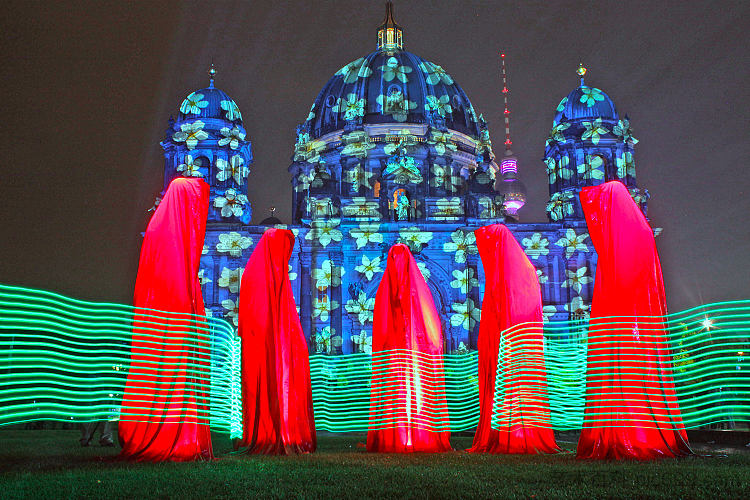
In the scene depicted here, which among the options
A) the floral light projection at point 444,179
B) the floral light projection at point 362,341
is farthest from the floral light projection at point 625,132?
the floral light projection at point 362,341

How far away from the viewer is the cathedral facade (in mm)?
34469

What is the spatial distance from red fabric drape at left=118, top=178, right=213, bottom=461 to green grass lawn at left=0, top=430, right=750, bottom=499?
506mm

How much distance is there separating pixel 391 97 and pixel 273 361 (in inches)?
1253

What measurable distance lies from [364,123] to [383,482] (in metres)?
34.9

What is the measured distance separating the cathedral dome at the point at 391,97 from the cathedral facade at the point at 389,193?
0.09 m

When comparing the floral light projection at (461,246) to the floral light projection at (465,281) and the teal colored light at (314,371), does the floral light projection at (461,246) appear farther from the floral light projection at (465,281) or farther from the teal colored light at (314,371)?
the teal colored light at (314,371)

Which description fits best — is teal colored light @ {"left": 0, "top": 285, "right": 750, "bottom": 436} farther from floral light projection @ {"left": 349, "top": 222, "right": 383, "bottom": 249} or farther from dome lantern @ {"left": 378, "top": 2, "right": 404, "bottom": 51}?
dome lantern @ {"left": 378, "top": 2, "right": 404, "bottom": 51}

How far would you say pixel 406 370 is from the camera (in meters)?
12.2

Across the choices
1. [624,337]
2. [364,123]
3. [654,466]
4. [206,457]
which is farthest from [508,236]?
[364,123]

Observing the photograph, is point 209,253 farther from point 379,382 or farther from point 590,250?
point 379,382

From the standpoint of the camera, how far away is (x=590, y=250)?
3575 cm

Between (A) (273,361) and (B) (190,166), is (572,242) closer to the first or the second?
(B) (190,166)

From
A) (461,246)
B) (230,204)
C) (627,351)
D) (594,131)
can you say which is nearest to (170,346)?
(627,351)

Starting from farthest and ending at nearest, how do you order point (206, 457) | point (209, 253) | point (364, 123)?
point (364, 123), point (209, 253), point (206, 457)
